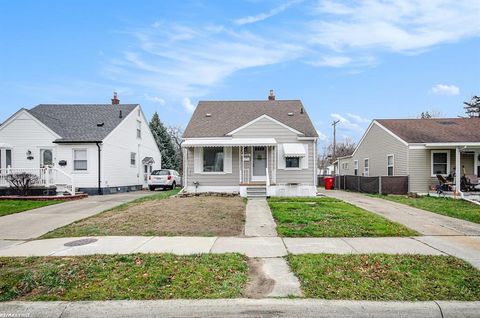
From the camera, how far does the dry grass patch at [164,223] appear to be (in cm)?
819

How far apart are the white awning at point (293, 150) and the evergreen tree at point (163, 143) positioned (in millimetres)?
24250

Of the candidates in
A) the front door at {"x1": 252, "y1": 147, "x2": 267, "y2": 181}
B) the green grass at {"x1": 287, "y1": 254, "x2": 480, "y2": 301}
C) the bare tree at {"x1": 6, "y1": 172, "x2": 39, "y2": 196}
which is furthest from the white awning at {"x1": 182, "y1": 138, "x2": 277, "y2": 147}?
the green grass at {"x1": 287, "y1": 254, "x2": 480, "y2": 301}

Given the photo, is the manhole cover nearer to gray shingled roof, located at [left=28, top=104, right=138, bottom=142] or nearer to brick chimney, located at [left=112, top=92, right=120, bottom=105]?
gray shingled roof, located at [left=28, top=104, right=138, bottom=142]

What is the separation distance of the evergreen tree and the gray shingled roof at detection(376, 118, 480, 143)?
24693mm

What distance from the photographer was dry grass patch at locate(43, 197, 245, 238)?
26.9 feet

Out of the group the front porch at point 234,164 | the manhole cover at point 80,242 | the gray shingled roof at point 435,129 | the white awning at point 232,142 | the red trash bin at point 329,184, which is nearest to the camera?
the manhole cover at point 80,242

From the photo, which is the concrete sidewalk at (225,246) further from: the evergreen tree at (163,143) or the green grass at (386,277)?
the evergreen tree at (163,143)

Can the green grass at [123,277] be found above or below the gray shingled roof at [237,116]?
below

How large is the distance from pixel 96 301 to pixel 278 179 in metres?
14.3

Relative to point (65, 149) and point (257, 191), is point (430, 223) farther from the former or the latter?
point (65, 149)

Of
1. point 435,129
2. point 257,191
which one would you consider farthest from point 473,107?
point 257,191

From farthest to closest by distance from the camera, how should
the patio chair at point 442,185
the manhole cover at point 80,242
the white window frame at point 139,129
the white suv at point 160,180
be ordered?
the white window frame at point 139,129
the white suv at point 160,180
the patio chair at point 442,185
the manhole cover at point 80,242

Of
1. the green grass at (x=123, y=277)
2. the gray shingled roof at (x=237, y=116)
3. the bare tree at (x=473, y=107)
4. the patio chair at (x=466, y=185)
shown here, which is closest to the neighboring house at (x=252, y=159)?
the gray shingled roof at (x=237, y=116)

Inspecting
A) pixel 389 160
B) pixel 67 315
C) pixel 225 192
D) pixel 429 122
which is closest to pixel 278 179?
pixel 225 192
